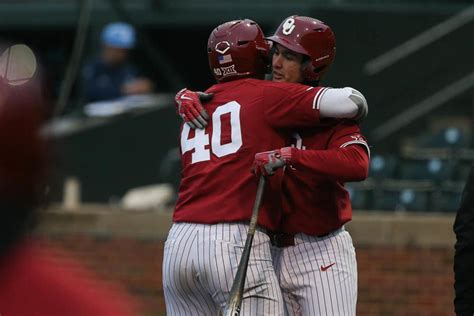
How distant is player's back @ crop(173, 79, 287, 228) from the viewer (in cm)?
520

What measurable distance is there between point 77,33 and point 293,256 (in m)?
10.5

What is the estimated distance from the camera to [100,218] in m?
10.8

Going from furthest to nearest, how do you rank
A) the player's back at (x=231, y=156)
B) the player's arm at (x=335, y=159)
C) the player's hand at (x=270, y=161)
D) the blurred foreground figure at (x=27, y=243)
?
1. the player's back at (x=231, y=156)
2. the player's arm at (x=335, y=159)
3. the player's hand at (x=270, y=161)
4. the blurred foreground figure at (x=27, y=243)

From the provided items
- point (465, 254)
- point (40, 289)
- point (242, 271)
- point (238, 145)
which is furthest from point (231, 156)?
point (40, 289)

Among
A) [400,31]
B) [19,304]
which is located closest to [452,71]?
[400,31]

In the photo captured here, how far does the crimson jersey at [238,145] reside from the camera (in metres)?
5.17

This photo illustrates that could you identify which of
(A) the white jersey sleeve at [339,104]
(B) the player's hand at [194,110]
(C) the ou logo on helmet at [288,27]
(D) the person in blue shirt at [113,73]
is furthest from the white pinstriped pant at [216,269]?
(D) the person in blue shirt at [113,73]

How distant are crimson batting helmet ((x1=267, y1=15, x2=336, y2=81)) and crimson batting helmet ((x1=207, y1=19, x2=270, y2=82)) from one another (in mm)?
75

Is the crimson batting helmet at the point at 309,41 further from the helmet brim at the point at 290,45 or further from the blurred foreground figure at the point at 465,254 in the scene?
the blurred foreground figure at the point at 465,254

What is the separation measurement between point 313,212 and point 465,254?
65cm

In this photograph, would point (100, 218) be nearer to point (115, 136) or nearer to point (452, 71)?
point (115, 136)

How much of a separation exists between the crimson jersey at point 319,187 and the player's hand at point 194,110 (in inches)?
15.5

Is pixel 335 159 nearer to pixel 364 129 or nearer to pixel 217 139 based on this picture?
pixel 217 139

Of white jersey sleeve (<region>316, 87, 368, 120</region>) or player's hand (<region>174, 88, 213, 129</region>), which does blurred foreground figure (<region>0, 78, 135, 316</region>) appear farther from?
player's hand (<region>174, 88, 213, 129</region>)
